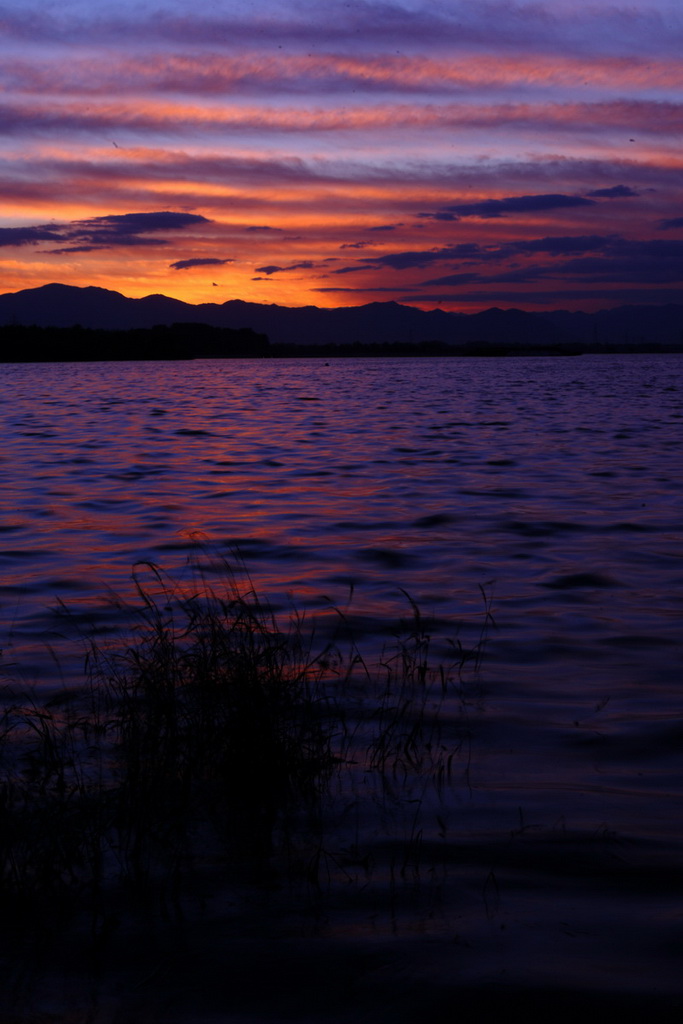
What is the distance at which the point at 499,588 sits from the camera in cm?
998

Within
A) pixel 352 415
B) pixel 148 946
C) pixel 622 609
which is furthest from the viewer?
pixel 352 415

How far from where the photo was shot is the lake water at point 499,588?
418 centimetres

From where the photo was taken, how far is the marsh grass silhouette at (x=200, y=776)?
4.22 meters

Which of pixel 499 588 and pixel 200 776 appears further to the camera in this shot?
pixel 499 588

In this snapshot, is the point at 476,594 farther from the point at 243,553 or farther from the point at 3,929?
the point at 3,929

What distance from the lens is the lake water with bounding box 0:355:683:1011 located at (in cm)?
418

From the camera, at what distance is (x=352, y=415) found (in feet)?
129

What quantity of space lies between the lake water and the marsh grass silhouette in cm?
42

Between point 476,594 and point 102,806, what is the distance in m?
5.82

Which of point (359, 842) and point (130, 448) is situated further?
point (130, 448)

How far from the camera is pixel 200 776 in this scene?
207 inches

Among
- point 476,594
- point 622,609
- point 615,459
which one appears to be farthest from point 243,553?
point 615,459

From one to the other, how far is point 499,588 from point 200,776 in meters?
5.33

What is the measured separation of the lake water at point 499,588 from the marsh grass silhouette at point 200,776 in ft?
1.37
